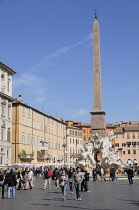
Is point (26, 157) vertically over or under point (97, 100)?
under

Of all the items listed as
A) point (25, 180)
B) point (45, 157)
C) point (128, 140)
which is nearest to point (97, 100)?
point (25, 180)

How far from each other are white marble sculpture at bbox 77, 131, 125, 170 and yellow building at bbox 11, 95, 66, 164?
53.5ft

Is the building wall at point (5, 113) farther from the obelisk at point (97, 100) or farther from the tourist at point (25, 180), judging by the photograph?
the tourist at point (25, 180)

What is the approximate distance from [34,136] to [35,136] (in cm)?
45

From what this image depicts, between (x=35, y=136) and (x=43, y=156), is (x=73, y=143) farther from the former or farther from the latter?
(x=35, y=136)

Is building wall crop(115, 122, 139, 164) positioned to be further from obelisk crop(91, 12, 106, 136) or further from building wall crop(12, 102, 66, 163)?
obelisk crop(91, 12, 106, 136)

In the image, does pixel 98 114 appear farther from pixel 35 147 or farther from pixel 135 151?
pixel 135 151

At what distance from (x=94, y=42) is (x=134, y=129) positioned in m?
55.8

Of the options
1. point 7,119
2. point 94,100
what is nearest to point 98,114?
point 94,100

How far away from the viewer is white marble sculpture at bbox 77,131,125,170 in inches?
1169

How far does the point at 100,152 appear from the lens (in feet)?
100

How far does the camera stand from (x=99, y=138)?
3031 cm

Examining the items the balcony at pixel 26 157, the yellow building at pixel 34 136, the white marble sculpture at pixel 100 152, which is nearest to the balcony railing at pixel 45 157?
the yellow building at pixel 34 136

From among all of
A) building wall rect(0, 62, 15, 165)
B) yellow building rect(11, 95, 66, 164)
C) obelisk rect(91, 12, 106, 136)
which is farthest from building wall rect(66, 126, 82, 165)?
obelisk rect(91, 12, 106, 136)
